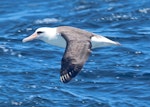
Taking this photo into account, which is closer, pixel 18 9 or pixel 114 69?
pixel 114 69

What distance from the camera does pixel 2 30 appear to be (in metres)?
23.4

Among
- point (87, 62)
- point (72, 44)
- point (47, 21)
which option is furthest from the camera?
point (47, 21)

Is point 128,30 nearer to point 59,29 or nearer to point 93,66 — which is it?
point 93,66

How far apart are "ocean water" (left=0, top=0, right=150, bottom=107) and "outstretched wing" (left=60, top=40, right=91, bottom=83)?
2.73 meters

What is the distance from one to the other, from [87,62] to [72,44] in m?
5.42

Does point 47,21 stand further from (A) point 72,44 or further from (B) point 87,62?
(A) point 72,44

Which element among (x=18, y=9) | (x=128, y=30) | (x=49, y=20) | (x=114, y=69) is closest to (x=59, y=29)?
(x=114, y=69)

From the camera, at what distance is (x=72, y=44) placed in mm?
14023

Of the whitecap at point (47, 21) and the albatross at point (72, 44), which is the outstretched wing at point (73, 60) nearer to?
the albatross at point (72, 44)

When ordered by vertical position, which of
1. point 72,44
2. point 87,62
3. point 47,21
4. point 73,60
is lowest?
point 87,62

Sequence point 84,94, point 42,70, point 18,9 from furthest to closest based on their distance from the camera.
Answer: point 18,9 < point 42,70 < point 84,94

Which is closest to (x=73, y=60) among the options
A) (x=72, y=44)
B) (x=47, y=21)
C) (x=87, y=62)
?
(x=72, y=44)

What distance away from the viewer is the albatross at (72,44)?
1330 centimetres

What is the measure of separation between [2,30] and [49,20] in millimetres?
1955
